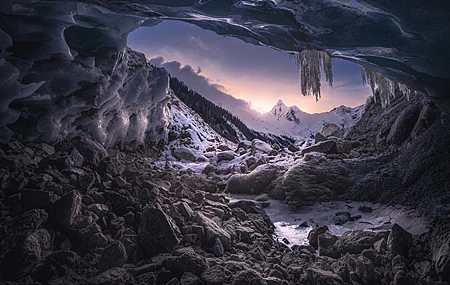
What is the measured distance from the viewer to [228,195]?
8562 mm

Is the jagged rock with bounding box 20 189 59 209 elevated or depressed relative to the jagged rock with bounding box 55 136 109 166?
elevated

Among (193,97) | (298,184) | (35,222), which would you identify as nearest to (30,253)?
(35,222)

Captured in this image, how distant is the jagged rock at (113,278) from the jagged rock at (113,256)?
0.16 metres

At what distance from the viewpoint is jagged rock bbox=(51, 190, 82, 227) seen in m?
3.03

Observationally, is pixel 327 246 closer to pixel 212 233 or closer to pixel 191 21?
pixel 212 233

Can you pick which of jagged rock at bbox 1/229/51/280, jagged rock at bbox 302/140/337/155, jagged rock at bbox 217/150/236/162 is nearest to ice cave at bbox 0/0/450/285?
jagged rock at bbox 1/229/51/280

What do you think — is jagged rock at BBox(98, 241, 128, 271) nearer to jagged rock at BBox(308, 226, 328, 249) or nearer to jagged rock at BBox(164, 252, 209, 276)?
jagged rock at BBox(164, 252, 209, 276)

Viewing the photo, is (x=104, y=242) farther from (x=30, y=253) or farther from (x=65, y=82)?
(x=65, y=82)

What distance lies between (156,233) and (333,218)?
4658 mm

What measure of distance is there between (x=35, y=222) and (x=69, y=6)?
3641 mm

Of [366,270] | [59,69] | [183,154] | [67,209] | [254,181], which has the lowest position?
[183,154]

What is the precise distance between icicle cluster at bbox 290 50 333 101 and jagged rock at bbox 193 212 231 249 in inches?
215

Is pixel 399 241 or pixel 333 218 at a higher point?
pixel 399 241

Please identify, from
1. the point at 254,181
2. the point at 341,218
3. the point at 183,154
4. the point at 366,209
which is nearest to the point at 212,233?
the point at 341,218
